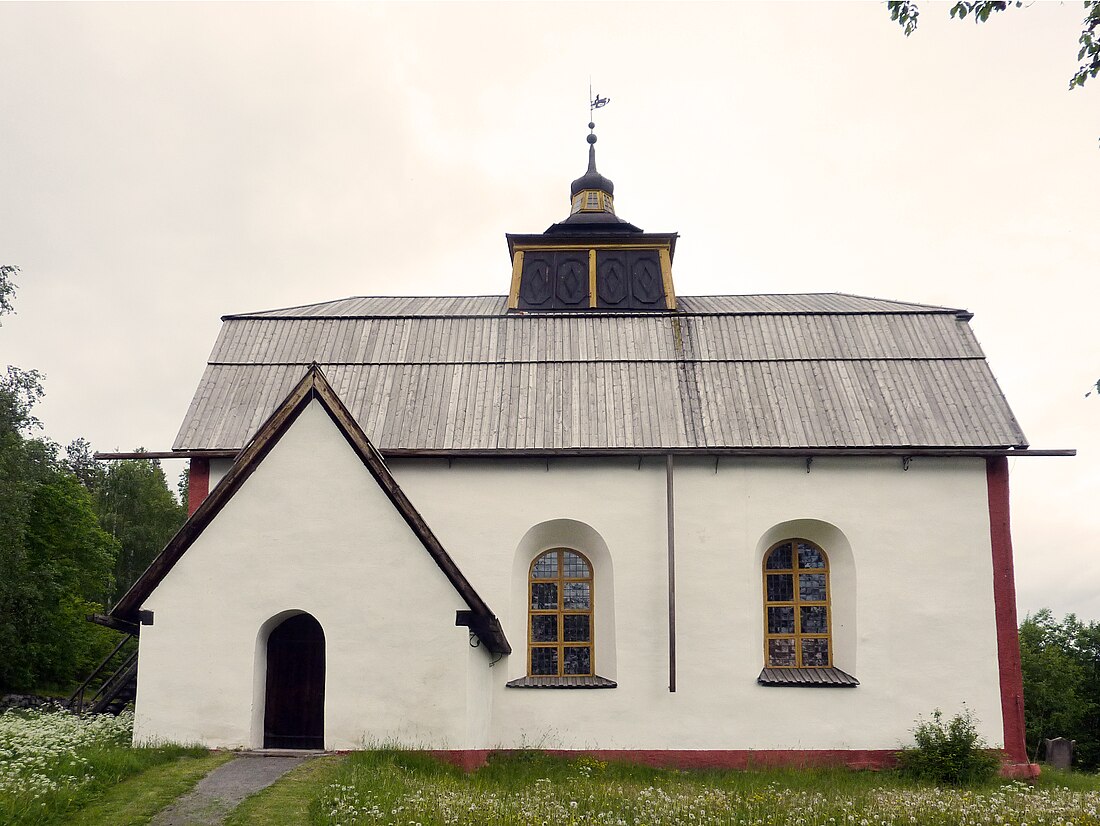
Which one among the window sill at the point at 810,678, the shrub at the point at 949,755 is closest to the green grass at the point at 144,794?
the window sill at the point at 810,678

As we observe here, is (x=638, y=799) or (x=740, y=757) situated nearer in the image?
(x=638, y=799)

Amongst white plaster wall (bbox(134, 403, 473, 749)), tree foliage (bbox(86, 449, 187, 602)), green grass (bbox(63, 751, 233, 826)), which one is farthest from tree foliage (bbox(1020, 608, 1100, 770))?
tree foliage (bbox(86, 449, 187, 602))

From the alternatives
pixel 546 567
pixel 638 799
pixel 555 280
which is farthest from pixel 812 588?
pixel 555 280

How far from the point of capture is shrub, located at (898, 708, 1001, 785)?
14586mm

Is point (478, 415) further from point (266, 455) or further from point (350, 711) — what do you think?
point (350, 711)

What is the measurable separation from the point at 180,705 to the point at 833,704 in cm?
1024

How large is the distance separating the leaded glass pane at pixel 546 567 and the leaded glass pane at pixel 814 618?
14.5 feet

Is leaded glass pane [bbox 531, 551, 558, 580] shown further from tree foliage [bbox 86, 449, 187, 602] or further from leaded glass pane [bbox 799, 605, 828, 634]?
tree foliage [bbox 86, 449, 187, 602]

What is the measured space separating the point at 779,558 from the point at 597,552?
10.8 ft

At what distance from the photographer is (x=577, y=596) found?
55.1 feet

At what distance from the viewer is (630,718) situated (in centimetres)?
1558

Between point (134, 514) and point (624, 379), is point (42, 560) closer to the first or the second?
point (134, 514)

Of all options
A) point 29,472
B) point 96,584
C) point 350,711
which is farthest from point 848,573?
point 96,584

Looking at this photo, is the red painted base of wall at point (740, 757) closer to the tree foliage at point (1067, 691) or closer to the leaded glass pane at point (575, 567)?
the leaded glass pane at point (575, 567)
